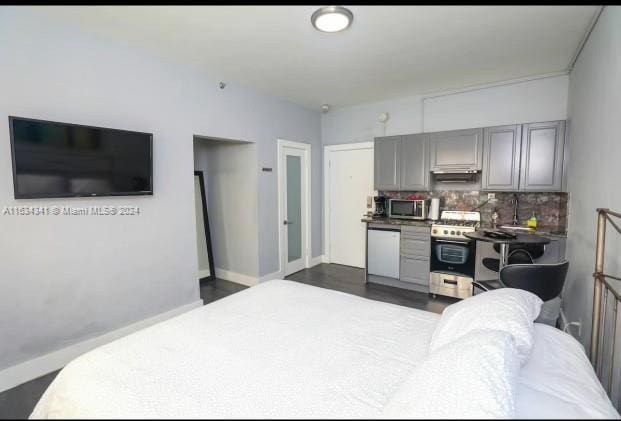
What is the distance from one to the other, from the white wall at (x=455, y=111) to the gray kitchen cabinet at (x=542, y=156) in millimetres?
330

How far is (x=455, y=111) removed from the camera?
3980mm

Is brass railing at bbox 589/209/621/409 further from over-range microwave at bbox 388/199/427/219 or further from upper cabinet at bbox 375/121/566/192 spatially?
over-range microwave at bbox 388/199/427/219

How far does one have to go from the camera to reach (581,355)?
126 cm

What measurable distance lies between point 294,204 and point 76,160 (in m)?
2.91

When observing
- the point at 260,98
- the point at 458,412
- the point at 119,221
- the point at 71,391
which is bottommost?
the point at 71,391

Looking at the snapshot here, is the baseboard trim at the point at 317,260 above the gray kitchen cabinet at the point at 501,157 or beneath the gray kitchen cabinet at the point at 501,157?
beneath

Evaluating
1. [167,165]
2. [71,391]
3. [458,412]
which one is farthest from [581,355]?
[167,165]

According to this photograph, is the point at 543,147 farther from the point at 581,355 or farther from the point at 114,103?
the point at 114,103

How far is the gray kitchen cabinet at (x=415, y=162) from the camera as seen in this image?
157 inches

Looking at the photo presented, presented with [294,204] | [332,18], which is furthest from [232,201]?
[332,18]

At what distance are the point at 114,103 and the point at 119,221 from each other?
102 cm

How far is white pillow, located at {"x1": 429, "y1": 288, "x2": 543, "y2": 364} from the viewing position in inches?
45.1

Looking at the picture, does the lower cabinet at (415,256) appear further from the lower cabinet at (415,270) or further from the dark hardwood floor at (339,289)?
the dark hardwood floor at (339,289)

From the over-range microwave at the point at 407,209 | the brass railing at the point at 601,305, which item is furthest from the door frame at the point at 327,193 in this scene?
the brass railing at the point at 601,305
